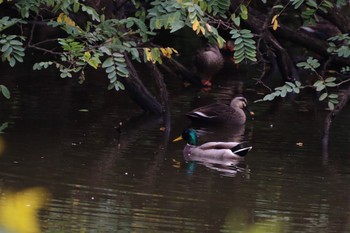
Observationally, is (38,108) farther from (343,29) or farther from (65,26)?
(343,29)

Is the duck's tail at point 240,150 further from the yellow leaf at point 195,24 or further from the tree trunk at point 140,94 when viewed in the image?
the yellow leaf at point 195,24

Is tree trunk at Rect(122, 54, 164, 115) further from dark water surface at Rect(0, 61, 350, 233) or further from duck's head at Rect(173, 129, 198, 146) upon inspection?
duck's head at Rect(173, 129, 198, 146)

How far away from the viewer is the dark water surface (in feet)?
20.7

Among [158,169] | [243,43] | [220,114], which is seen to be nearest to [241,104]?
[220,114]

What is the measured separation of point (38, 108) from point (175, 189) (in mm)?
4658

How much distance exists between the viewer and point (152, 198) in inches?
274

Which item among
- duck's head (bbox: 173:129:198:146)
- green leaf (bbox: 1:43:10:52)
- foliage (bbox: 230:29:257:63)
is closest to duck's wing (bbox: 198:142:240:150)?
duck's head (bbox: 173:129:198:146)

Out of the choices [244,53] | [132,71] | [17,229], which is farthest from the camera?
[132,71]

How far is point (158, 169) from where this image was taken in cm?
827

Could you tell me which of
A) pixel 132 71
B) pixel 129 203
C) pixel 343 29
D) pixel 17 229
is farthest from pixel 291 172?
pixel 17 229

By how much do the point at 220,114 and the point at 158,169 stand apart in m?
3.97

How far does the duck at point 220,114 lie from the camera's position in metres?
11.7

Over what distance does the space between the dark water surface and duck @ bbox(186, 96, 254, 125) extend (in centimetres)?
17

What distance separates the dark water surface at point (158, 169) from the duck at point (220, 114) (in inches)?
6.5
